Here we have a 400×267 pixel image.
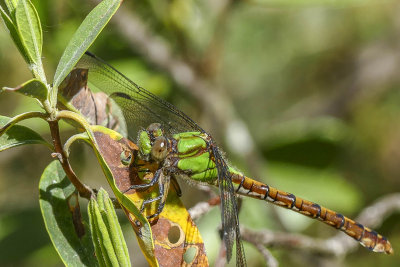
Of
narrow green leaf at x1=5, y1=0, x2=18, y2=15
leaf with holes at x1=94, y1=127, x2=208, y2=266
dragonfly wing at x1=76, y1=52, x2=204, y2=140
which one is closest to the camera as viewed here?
narrow green leaf at x1=5, y1=0, x2=18, y2=15

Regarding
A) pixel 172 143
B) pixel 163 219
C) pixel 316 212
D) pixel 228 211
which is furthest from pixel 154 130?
pixel 316 212

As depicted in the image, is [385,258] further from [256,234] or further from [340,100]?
[256,234]

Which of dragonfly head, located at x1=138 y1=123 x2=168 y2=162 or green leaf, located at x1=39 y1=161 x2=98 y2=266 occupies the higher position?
dragonfly head, located at x1=138 y1=123 x2=168 y2=162

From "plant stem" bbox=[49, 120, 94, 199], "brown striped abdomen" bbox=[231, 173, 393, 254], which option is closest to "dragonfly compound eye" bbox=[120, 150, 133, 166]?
"plant stem" bbox=[49, 120, 94, 199]

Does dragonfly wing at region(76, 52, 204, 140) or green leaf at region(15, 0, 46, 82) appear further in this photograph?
dragonfly wing at region(76, 52, 204, 140)

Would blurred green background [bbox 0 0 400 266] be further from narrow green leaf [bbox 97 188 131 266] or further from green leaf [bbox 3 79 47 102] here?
narrow green leaf [bbox 97 188 131 266]

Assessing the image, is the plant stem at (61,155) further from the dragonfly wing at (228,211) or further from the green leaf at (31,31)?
the dragonfly wing at (228,211)
